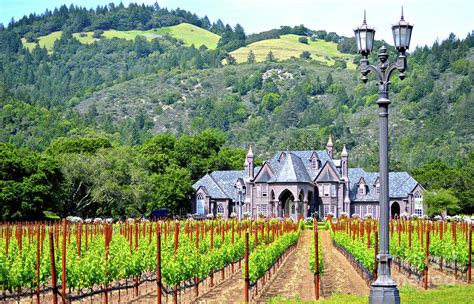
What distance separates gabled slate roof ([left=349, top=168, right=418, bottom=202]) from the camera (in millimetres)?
97562

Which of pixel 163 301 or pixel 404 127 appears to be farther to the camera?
pixel 404 127

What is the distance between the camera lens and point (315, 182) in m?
99.6

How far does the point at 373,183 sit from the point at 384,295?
3255 inches

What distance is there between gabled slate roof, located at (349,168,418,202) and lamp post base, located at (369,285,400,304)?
78.2m

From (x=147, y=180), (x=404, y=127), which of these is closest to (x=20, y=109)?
(x=147, y=180)

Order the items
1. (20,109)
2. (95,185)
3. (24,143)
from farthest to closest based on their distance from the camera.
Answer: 1. (20,109)
2. (24,143)
3. (95,185)

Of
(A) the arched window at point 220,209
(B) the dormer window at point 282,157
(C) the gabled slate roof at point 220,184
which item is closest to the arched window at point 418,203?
(B) the dormer window at point 282,157

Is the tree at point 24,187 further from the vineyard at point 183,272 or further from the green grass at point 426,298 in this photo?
the green grass at point 426,298

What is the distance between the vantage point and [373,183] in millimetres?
100750

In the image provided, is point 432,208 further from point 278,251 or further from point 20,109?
point 20,109

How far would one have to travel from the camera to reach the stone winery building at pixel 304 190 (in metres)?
96.1

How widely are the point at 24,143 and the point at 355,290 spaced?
121596 mm

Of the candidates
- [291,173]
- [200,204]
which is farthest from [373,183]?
[200,204]

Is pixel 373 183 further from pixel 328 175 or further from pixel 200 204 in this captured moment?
pixel 200 204
